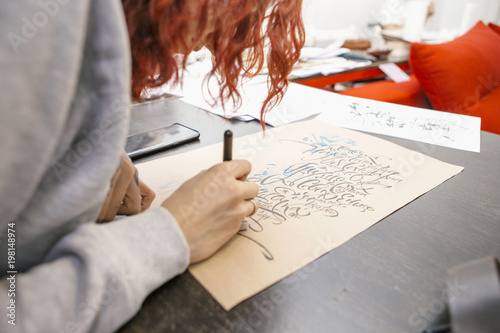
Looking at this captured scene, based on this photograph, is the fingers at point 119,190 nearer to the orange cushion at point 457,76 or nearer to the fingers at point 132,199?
the fingers at point 132,199

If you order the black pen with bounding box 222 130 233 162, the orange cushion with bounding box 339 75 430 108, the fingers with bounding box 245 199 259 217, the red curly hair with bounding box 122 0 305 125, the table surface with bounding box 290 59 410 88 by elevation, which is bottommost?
the orange cushion with bounding box 339 75 430 108

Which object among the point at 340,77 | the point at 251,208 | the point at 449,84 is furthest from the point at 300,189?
the point at 449,84

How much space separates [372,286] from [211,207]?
0.18m

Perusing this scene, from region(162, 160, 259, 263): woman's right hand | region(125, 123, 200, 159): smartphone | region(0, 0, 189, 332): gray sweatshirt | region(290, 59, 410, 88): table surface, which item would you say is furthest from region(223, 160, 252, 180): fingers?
region(290, 59, 410, 88): table surface

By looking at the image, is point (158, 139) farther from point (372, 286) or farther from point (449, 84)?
point (449, 84)

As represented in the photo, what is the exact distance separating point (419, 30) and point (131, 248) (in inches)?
→ 83.1

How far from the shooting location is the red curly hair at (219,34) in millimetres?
352

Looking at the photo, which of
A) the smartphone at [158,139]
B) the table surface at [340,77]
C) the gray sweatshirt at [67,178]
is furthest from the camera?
the table surface at [340,77]

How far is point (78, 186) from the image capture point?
0.91 feet

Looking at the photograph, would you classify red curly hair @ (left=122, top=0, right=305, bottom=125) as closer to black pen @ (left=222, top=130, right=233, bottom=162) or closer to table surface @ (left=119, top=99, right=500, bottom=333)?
black pen @ (left=222, top=130, right=233, bottom=162)

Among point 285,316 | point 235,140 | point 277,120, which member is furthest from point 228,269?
point 277,120

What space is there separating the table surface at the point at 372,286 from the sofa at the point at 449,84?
2.87 feet

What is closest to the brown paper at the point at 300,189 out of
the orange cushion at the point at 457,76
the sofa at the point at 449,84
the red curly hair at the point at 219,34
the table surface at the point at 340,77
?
the red curly hair at the point at 219,34

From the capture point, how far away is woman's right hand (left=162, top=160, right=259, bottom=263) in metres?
0.33
